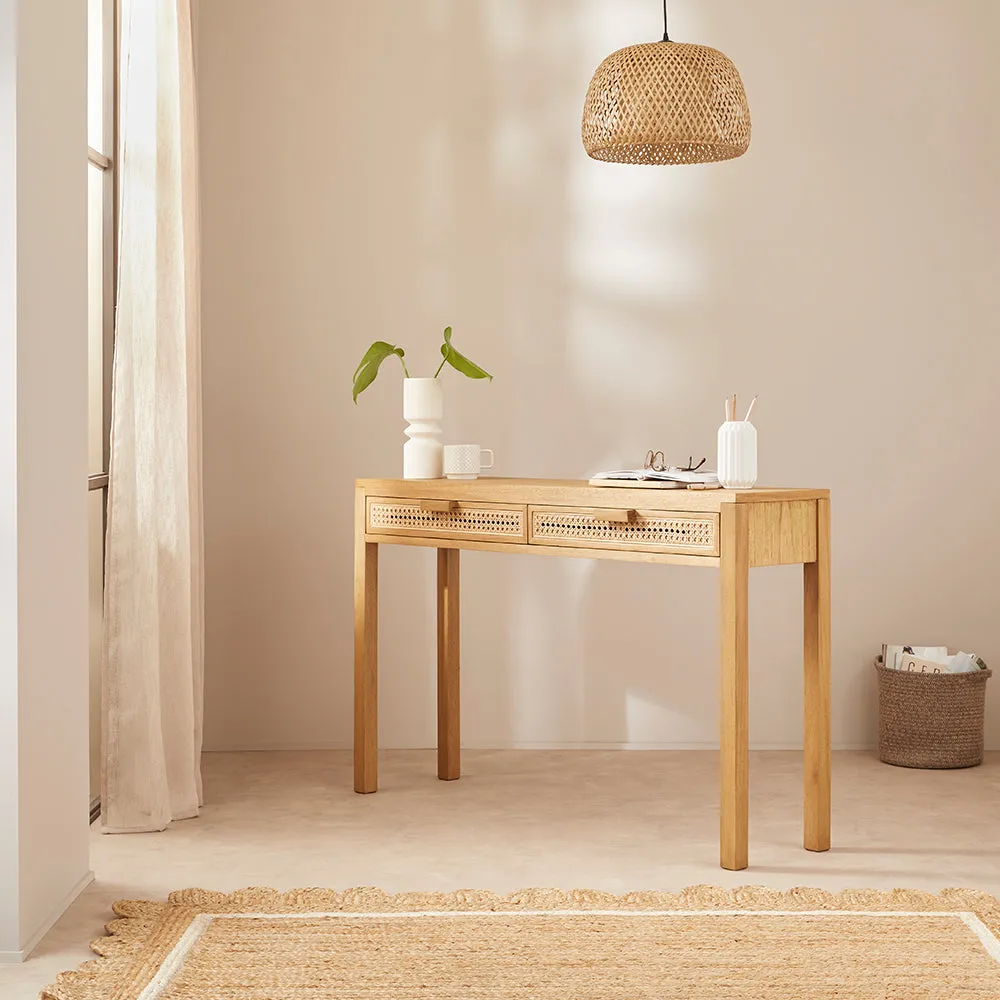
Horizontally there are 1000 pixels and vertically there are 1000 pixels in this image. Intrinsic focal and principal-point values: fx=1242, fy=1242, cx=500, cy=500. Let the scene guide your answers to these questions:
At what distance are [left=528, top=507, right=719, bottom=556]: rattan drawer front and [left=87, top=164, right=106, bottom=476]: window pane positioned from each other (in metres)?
1.04

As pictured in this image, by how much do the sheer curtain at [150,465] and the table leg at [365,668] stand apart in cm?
42

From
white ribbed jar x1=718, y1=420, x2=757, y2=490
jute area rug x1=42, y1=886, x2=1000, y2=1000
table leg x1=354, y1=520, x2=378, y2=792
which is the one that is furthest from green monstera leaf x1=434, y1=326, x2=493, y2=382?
jute area rug x1=42, y1=886, x2=1000, y2=1000

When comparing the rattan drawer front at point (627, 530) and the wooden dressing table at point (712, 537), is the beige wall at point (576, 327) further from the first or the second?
the rattan drawer front at point (627, 530)

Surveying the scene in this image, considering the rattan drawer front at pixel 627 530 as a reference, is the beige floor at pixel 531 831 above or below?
below

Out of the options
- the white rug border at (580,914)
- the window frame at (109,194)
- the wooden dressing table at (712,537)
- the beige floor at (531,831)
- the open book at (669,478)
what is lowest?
the beige floor at (531,831)

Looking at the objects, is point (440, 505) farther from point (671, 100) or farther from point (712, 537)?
point (671, 100)

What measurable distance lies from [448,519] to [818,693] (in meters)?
0.95

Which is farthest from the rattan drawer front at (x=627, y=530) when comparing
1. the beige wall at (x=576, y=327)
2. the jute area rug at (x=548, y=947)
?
the beige wall at (x=576, y=327)

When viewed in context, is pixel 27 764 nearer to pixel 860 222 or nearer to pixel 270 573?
pixel 270 573

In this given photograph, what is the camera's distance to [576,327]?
370 cm

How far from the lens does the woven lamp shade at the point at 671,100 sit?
8.66 ft

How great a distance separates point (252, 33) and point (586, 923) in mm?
2711

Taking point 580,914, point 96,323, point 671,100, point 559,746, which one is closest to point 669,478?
point 671,100

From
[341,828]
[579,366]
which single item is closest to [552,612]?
[579,366]
